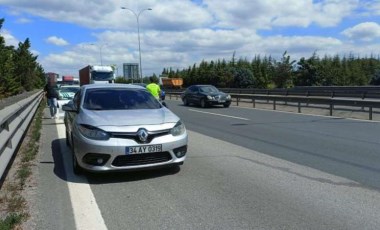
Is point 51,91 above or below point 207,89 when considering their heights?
above

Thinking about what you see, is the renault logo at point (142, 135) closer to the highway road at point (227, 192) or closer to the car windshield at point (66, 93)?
the highway road at point (227, 192)

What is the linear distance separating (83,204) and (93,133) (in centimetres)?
146

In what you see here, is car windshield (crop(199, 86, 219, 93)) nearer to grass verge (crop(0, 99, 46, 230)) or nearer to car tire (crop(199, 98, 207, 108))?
car tire (crop(199, 98, 207, 108))

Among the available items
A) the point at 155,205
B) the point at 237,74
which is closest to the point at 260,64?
the point at 237,74

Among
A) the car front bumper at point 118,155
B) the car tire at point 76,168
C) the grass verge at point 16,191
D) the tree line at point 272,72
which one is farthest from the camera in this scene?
the tree line at point 272,72

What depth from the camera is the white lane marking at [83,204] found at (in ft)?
16.8

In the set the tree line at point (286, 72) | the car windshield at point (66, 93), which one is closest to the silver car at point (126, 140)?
the car windshield at point (66, 93)

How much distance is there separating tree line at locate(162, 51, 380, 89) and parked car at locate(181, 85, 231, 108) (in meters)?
32.3

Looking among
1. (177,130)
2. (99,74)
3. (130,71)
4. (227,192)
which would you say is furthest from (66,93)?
(130,71)

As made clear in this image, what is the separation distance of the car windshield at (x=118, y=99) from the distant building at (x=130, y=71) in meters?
61.5

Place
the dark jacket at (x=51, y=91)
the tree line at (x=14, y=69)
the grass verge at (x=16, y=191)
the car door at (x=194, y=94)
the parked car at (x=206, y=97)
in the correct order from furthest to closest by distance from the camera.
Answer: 1. the tree line at (x=14, y=69)
2. the car door at (x=194, y=94)
3. the parked car at (x=206, y=97)
4. the dark jacket at (x=51, y=91)
5. the grass verge at (x=16, y=191)

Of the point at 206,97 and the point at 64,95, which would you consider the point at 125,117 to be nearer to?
the point at 64,95

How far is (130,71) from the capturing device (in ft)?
230

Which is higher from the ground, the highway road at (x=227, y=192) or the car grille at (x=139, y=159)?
the car grille at (x=139, y=159)
